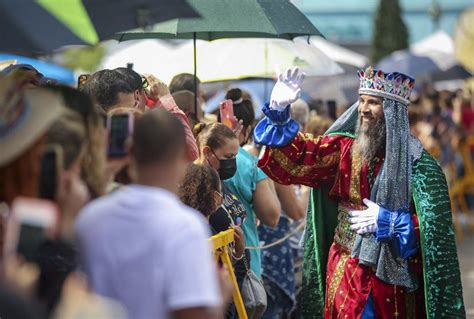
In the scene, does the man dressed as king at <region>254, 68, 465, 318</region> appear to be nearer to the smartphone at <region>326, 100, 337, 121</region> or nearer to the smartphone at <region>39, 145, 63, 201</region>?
the smartphone at <region>39, 145, 63, 201</region>

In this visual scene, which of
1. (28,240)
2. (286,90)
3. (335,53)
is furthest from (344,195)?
(335,53)

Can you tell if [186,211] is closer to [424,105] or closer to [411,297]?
[411,297]

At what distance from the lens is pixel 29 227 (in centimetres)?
316

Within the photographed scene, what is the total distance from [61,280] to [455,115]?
53.0ft

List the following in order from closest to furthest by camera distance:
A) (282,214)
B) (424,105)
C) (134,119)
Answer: (134,119)
(282,214)
(424,105)

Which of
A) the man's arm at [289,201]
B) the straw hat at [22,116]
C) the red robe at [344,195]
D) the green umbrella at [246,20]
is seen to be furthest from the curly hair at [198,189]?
the man's arm at [289,201]

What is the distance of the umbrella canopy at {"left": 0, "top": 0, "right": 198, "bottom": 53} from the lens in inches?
149

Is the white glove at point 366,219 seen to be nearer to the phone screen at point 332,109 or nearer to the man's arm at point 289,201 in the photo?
the man's arm at point 289,201

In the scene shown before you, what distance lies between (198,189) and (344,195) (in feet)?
3.99

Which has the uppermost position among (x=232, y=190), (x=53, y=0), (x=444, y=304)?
(x=53, y=0)

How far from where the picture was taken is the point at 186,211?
10.9 feet

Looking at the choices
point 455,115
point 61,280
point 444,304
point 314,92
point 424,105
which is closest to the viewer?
point 61,280

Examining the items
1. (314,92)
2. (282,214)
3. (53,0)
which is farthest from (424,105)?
(53,0)

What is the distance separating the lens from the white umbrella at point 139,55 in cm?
906
